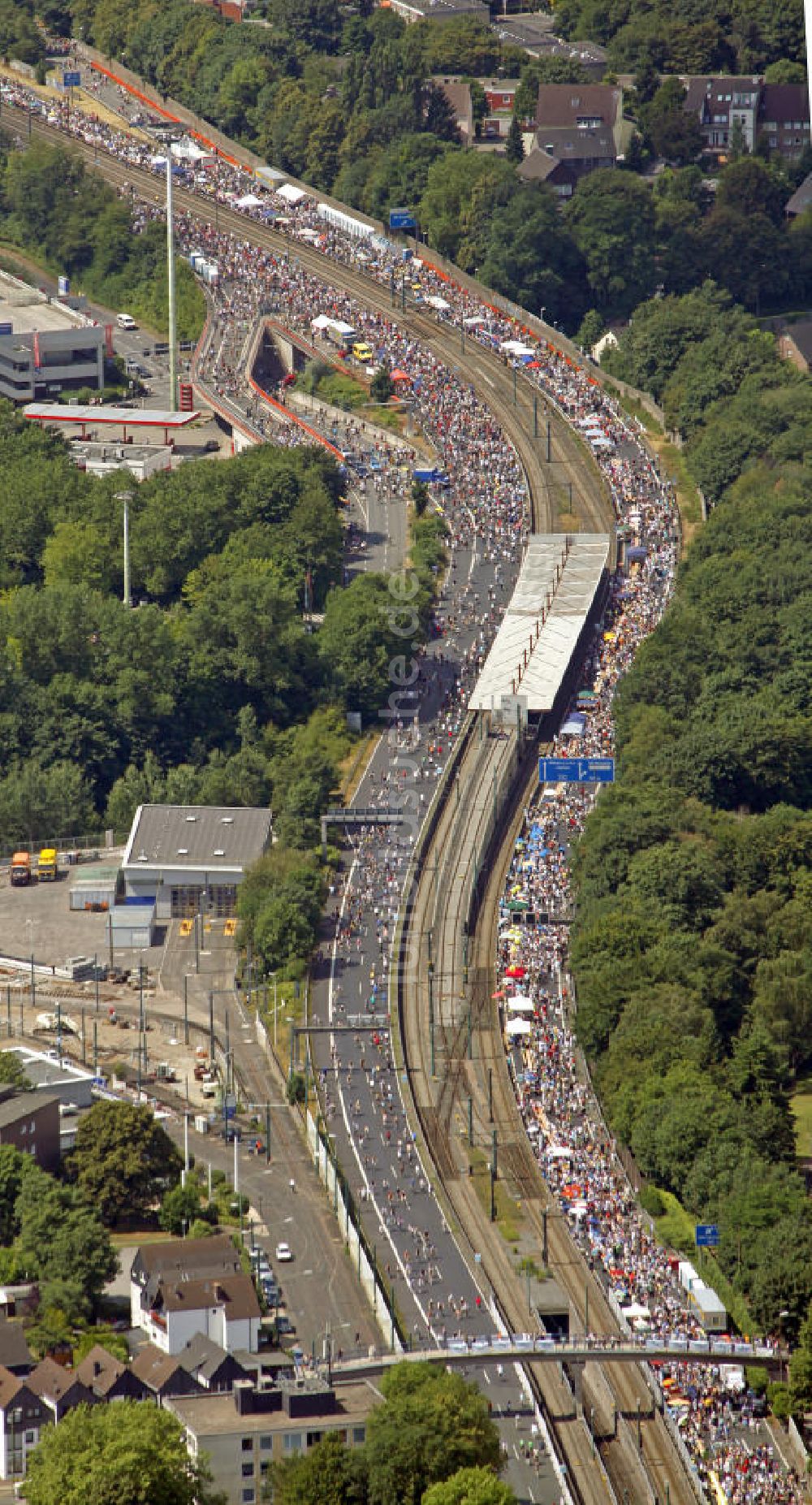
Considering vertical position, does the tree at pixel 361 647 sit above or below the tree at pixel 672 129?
below

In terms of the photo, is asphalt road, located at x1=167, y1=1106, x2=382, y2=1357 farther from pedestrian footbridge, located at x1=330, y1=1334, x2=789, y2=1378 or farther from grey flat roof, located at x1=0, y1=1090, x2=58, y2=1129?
grey flat roof, located at x1=0, y1=1090, x2=58, y2=1129

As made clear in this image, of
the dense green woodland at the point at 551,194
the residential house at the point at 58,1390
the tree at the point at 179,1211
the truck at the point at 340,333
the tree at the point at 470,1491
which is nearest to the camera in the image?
the tree at the point at 470,1491

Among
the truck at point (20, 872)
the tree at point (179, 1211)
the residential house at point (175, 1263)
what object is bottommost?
the truck at point (20, 872)

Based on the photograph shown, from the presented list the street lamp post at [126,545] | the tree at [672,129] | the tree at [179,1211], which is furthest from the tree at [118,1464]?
the tree at [672,129]

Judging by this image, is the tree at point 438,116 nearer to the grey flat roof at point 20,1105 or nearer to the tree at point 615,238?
the tree at point 615,238

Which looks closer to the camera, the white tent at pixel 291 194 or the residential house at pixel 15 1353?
the residential house at pixel 15 1353

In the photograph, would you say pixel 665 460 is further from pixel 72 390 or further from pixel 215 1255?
pixel 215 1255

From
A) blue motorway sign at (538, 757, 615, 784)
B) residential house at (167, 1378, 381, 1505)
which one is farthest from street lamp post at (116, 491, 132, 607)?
residential house at (167, 1378, 381, 1505)
